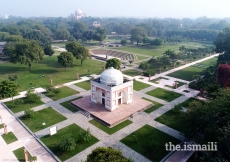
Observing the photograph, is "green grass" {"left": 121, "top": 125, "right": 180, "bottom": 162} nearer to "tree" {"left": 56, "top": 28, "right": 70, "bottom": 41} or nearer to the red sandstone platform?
the red sandstone platform

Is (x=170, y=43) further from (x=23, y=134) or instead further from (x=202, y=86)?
(x=23, y=134)

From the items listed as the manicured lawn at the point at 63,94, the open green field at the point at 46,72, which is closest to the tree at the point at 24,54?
the open green field at the point at 46,72

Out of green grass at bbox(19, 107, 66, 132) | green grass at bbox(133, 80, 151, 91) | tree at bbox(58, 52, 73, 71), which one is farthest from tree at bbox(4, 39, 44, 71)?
green grass at bbox(133, 80, 151, 91)

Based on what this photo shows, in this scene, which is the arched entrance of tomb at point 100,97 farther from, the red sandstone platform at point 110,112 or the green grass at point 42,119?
the green grass at point 42,119

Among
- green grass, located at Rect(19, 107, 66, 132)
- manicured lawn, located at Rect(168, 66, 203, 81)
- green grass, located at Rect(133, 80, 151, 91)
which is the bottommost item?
green grass, located at Rect(19, 107, 66, 132)

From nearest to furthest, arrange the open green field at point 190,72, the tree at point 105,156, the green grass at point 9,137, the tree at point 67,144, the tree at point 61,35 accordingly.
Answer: the tree at point 105,156
the tree at point 67,144
the green grass at point 9,137
the open green field at point 190,72
the tree at point 61,35

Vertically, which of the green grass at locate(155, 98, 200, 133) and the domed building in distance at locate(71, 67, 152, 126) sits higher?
the domed building in distance at locate(71, 67, 152, 126)
